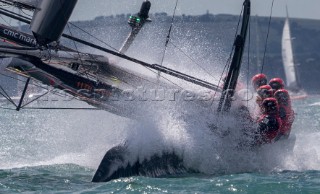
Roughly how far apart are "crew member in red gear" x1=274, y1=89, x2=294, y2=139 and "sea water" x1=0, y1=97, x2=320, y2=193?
0.29m

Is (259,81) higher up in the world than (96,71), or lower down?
higher up

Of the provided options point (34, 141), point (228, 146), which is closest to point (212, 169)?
point (228, 146)

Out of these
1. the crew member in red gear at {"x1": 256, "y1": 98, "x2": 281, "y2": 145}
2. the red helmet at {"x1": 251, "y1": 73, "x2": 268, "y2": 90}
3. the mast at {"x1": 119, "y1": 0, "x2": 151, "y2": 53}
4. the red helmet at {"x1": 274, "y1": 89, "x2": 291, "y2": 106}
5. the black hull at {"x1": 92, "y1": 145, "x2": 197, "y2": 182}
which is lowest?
the black hull at {"x1": 92, "y1": 145, "x2": 197, "y2": 182}

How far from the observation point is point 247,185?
851cm

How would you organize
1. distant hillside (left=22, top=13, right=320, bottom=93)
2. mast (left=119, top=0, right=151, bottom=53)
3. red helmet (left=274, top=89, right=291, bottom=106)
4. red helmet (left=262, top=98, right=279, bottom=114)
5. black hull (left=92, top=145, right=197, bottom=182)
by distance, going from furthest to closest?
distant hillside (left=22, top=13, right=320, bottom=93) < mast (left=119, top=0, right=151, bottom=53) < red helmet (left=274, top=89, right=291, bottom=106) < red helmet (left=262, top=98, right=279, bottom=114) < black hull (left=92, top=145, right=197, bottom=182)

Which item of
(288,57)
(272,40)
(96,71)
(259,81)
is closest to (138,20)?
(96,71)

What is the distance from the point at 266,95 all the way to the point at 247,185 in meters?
2.98

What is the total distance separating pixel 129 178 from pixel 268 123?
2500 mm

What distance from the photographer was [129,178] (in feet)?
29.7

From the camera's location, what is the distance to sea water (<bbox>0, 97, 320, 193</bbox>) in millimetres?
8484

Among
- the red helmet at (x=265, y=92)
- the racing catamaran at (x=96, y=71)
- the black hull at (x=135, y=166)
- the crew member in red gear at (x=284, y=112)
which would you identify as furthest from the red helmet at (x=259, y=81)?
the black hull at (x=135, y=166)

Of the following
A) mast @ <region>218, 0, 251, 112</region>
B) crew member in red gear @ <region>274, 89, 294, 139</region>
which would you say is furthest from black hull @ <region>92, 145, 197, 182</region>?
crew member in red gear @ <region>274, 89, 294, 139</region>

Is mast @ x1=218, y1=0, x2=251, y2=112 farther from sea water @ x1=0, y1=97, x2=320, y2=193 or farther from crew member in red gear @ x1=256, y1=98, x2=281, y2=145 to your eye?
sea water @ x1=0, y1=97, x2=320, y2=193

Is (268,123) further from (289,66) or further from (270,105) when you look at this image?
(289,66)
